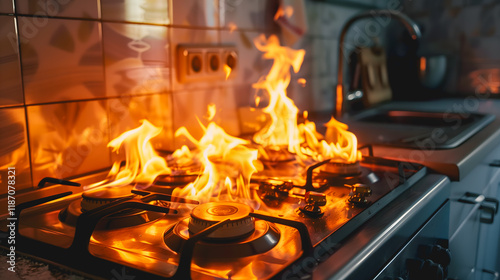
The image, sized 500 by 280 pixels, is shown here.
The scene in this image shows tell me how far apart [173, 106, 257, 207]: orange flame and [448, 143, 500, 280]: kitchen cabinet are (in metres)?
0.47

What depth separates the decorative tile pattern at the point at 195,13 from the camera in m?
1.10

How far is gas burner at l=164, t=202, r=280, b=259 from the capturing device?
1.80ft

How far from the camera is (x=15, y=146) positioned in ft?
2.62

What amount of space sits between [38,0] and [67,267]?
1.69ft

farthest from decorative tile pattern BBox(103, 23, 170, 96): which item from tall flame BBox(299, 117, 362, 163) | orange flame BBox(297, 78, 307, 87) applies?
orange flame BBox(297, 78, 307, 87)

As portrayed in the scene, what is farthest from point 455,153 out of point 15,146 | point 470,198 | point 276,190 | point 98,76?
point 15,146

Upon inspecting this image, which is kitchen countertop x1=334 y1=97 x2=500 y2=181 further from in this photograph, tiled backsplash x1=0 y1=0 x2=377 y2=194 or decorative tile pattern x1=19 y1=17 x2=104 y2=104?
decorative tile pattern x1=19 y1=17 x2=104 y2=104

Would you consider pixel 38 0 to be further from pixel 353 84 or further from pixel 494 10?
pixel 494 10

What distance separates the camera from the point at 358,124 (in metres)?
1.55

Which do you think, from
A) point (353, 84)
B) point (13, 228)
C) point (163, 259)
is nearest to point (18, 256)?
point (13, 228)

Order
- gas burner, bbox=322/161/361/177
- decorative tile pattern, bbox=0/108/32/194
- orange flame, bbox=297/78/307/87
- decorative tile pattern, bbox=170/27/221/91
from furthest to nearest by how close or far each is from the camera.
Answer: orange flame, bbox=297/78/307/87, decorative tile pattern, bbox=170/27/221/91, gas burner, bbox=322/161/361/177, decorative tile pattern, bbox=0/108/32/194

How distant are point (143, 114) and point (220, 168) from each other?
0.78 ft

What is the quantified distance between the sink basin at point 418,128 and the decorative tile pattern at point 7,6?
3.03 feet

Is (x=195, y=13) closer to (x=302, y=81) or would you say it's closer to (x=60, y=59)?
(x=60, y=59)
